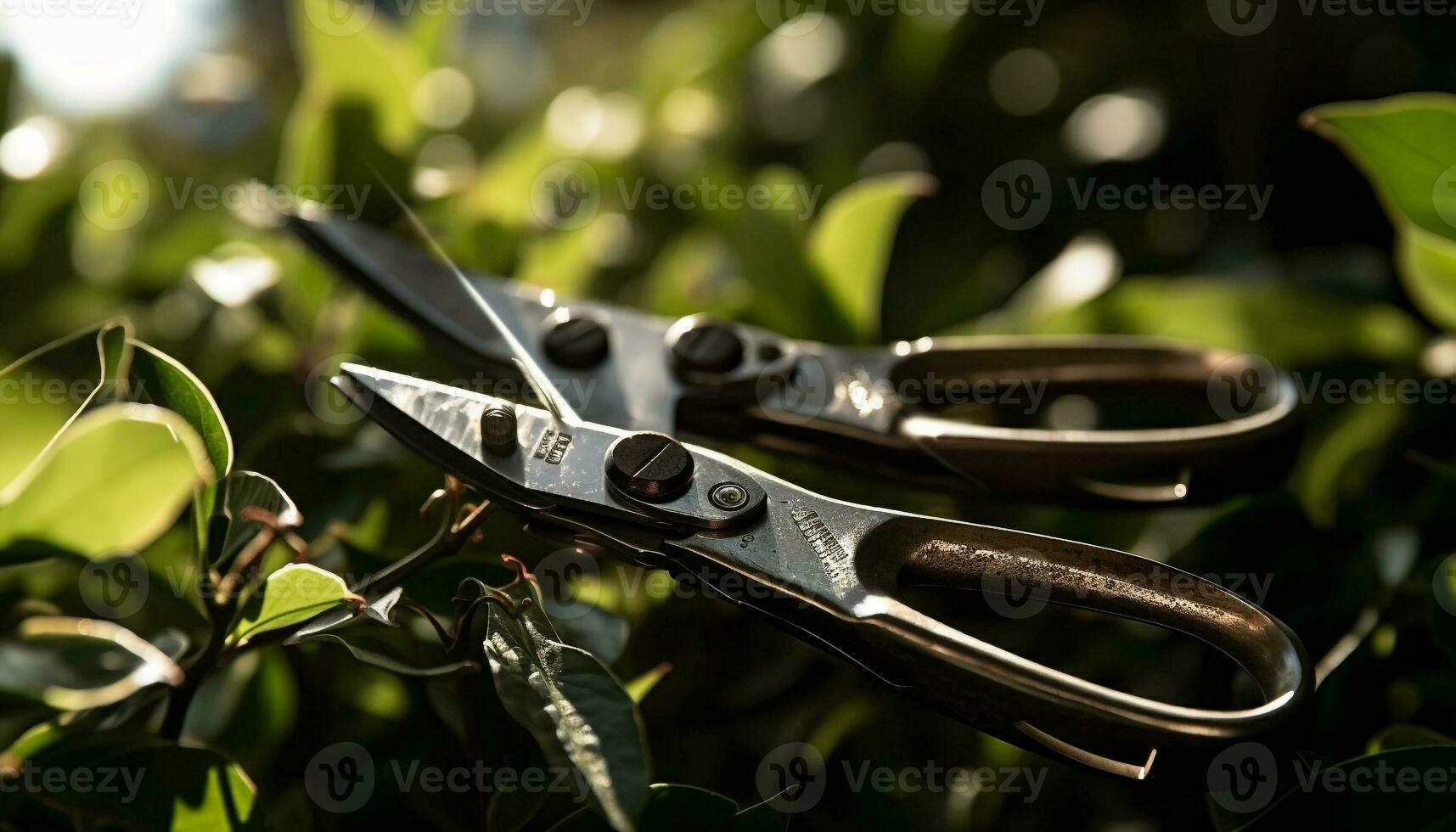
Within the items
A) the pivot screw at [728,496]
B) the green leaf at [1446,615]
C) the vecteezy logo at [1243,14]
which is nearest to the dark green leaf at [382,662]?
the pivot screw at [728,496]

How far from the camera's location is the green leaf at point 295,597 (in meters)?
0.36

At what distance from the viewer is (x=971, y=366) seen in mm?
549

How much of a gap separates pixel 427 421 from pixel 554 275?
249mm

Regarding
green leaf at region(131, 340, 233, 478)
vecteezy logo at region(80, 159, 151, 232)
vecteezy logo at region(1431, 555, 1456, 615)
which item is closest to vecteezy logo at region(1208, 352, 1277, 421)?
vecteezy logo at region(1431, 555, 1456, 615)

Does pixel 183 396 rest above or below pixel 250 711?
above

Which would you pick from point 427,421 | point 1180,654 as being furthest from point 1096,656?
point 427,421

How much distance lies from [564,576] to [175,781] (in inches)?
6.5

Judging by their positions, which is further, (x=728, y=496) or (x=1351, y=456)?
(x=1351, y=456)

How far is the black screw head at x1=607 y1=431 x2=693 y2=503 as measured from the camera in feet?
1.35

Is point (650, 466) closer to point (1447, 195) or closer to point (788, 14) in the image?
point (1447, 195)

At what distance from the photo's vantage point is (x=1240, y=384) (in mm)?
539
